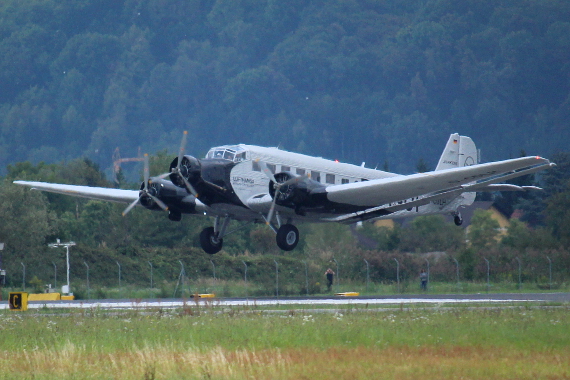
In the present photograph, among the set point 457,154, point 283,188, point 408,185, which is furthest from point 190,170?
point 457,154

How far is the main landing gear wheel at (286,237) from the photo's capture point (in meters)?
34.6

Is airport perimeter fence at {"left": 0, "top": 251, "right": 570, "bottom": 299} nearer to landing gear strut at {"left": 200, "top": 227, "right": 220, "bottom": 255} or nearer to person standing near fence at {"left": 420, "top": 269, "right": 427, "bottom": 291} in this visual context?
person standing near fence at {"left": 420, "top": 269, "right": 427, "bottom": 291}

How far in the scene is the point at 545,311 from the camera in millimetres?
25719

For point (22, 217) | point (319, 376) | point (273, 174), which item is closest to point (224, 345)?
point (319, 376)

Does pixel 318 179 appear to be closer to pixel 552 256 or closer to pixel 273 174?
pixel 273 174

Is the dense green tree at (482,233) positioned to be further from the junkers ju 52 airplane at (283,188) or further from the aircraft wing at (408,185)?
the aircraft wing at (408,185)

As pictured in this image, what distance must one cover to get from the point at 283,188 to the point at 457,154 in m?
14.2

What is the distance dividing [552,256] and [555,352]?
32.0 m

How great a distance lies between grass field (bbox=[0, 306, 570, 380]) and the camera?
51.3ft

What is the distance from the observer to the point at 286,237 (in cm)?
3459

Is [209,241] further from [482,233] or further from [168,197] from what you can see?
[482,233]

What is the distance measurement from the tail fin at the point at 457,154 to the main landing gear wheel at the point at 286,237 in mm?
11864

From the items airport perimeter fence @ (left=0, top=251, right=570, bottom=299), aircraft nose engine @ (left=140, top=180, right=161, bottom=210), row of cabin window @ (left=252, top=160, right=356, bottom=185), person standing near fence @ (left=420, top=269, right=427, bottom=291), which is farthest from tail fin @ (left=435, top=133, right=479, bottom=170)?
aircraft nose engine @ (left=140, top=180, right=161, bottom=210)

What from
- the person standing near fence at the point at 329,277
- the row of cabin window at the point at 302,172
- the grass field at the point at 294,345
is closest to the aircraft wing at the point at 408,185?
the row of cabin window at the point at 302,172
